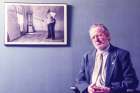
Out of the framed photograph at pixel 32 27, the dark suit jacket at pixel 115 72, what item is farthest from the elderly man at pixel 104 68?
the framed photograph at pixel 32 27

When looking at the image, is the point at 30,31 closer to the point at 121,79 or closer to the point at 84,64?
the point at 84,64

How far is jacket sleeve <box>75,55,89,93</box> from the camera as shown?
78.7 inches

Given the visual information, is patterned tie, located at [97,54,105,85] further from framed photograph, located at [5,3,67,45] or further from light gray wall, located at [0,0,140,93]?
framed photograph, located at [5,3,67,45]

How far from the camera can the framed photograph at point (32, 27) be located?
2.05 m

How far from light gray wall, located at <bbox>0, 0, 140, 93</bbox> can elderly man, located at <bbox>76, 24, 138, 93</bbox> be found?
5cm

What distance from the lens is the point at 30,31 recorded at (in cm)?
205

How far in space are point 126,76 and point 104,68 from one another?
0.52ft

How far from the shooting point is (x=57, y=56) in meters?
2.06

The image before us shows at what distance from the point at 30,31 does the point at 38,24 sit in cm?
8

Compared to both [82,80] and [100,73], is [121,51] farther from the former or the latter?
[82,80]

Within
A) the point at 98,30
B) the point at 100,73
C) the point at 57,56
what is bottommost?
the point at 100,73

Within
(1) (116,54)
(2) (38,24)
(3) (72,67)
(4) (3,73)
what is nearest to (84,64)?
(3) (72,67)

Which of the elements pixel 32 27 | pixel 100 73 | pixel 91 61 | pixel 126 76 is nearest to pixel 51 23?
pixel 32 27

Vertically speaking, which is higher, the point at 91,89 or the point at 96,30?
the point at 96,30
